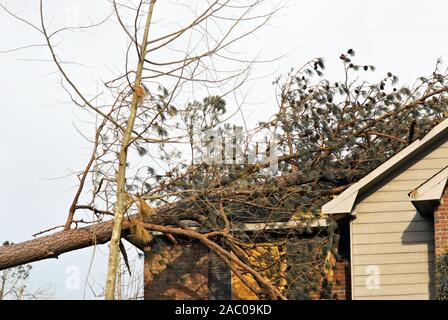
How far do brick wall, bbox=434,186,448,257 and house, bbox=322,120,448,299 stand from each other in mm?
374

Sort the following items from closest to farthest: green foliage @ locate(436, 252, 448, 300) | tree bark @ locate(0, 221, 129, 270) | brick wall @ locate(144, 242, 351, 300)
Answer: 1. green foliage @ locate(436, 252, 448, 300)
2. tree bark @ locate(0, 221, 129, 270)
3. brick wall @ locate(144, 242, 351, 300)

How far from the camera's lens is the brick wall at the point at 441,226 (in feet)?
41.6

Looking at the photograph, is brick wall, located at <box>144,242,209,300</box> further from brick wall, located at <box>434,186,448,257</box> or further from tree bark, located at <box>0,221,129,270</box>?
brick wall, located at <box>434,186,448,257</box>

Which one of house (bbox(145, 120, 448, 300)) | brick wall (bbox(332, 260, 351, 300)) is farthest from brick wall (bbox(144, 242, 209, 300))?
brick wall (bbox(332, 260, 351, 300))

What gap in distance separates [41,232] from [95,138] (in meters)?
3.64

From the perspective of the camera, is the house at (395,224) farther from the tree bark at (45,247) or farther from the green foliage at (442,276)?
the tree bark at (45,247)

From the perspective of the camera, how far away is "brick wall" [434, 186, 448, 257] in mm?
12688

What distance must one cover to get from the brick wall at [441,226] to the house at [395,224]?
37cm

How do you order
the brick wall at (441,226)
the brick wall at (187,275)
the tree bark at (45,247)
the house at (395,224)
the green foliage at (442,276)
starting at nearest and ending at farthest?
the green foliage at (442,276) < the brick wall at (441,226) < the house at (395,224) < the tree bark at (45,247) < the brick wall at (187,275)

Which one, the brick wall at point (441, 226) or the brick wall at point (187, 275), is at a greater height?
the brick wall at point (441, 226)

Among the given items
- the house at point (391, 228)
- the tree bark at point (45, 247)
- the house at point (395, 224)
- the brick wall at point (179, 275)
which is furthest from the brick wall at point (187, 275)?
the house at point (395, 224)

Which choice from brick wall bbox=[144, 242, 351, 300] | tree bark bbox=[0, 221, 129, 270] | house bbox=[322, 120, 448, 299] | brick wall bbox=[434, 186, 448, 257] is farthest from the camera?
brick wall bbox=[144, 242, 351, 300]

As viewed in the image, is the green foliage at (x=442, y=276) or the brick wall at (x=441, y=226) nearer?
the green foliage at (x=442, y=276)
